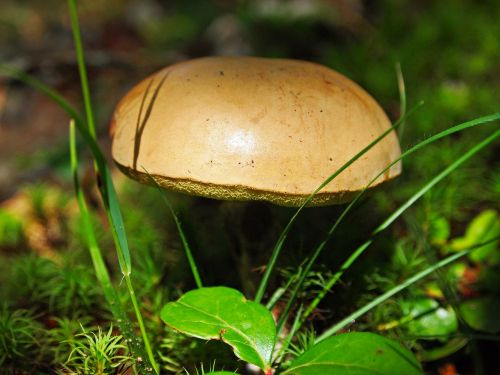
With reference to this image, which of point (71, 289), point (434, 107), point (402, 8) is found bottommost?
point (71, 289)

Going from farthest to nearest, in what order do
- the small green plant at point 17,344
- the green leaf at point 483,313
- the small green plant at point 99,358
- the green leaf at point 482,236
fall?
the green leaf at point 482,236 → the green leaf at point 483,313 → the small green plant at point 17,344 → the small green plant at point 99,358

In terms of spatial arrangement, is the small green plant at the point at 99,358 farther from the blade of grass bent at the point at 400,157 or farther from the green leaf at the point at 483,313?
the green leaf at the point at 483,313

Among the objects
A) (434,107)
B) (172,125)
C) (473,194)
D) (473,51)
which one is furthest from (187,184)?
(473,51)

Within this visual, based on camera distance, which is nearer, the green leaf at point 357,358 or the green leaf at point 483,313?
the green leaf at point 357,358

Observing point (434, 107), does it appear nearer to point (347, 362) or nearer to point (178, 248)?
point (178, 248)

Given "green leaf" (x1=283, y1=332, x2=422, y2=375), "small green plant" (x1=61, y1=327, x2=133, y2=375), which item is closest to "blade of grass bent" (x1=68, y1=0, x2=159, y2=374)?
"small green plant" (x1=61, y1=327, x2=133, y2=375)

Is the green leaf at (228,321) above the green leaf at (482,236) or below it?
above

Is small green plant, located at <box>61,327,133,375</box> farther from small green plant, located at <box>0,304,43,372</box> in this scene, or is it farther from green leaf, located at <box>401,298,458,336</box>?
green leaf, located at <box>401,298,458,336</box>

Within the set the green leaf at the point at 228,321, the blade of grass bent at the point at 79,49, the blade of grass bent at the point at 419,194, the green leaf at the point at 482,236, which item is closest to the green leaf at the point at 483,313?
the green leaf at the point at 482,236
